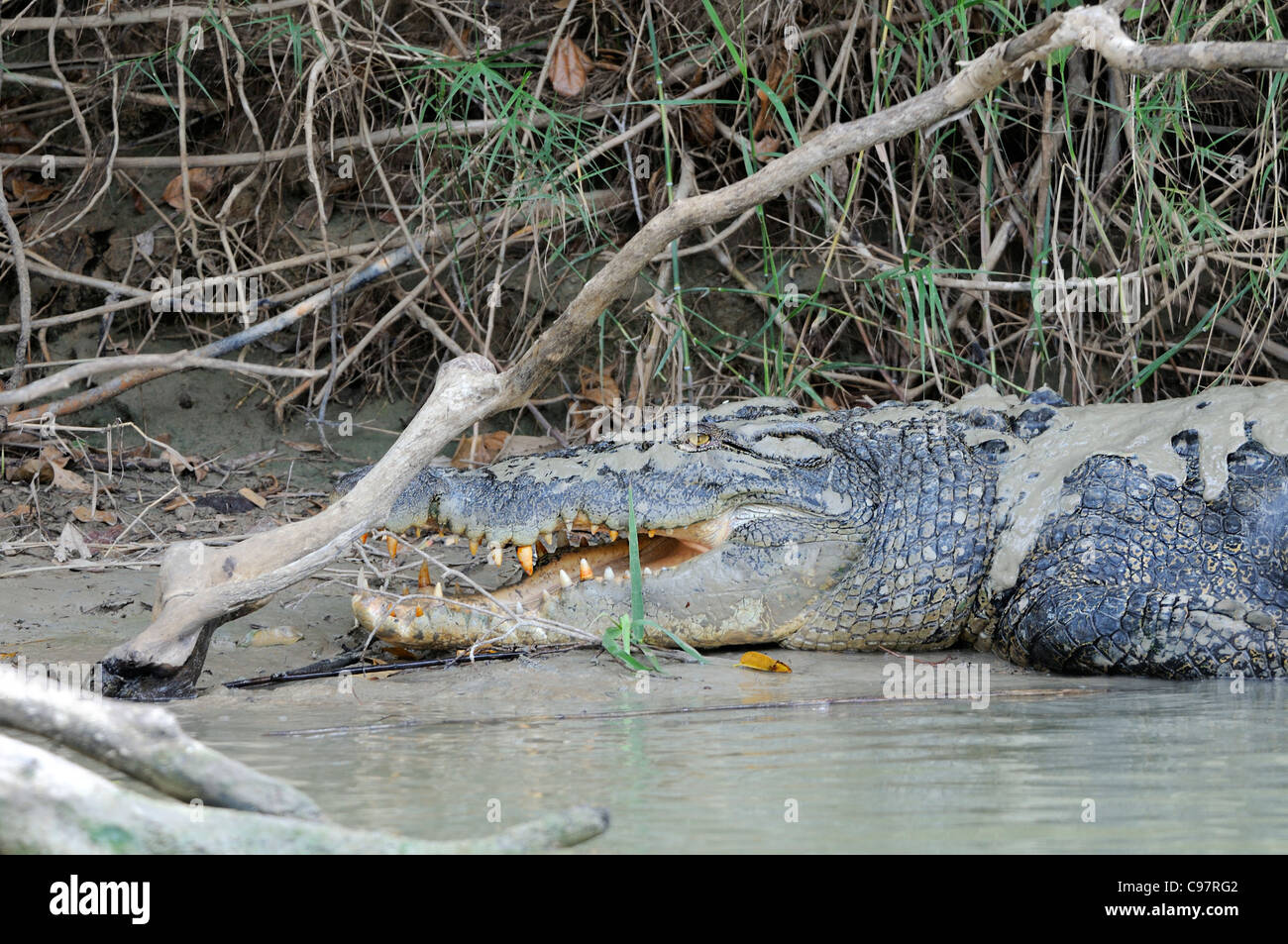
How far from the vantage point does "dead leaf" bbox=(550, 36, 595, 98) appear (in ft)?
17.9

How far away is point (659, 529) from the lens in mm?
3590

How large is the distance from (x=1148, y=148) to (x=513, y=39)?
8.49ft

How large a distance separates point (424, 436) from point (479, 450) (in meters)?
2.33

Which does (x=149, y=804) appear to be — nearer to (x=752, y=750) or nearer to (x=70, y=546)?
(x=752, y=750)

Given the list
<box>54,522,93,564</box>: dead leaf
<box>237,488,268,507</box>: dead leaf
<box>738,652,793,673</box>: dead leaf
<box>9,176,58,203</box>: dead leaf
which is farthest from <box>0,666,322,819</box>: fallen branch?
<box>9,176,58,203</box>: dead leaf

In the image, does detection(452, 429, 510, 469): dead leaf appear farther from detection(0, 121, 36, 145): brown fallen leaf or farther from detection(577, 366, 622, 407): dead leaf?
detection(0, 121, 36, 145): brown fallen leaf

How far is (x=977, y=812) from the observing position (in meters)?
1.92

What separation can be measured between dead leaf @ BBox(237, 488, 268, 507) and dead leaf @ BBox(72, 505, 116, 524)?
48 centimetres

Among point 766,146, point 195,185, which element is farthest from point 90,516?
point 766,146

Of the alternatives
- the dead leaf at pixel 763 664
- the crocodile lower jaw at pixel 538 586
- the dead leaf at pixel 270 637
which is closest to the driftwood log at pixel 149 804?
the crocodile lower jaw at pixel 538 586

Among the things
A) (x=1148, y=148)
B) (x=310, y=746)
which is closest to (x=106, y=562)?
(x=310, y=746)

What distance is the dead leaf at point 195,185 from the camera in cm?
583
